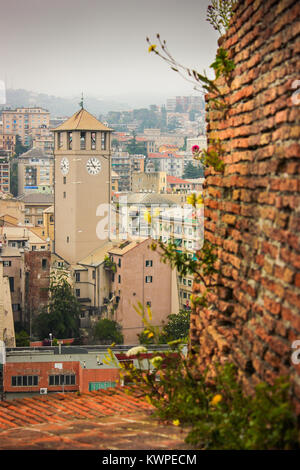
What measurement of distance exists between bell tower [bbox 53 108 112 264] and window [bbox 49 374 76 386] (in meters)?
17.6

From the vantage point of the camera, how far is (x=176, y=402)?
9.28ft

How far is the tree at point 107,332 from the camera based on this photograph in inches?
1035

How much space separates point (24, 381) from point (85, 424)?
45.0 feet

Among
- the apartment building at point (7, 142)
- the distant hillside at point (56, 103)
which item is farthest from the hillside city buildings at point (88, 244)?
the distant hillside at point (56, 103)

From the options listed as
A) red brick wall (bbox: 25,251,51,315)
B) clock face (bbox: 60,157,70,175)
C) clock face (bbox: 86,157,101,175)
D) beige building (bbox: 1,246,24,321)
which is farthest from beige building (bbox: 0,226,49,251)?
clock face (bbox: 86,157,101,175)

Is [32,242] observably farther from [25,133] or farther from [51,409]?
[25,133]

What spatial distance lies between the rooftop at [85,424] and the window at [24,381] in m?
12.8

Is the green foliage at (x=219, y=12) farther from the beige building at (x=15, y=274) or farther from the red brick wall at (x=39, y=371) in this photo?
the beige building at (x=15, y=274)

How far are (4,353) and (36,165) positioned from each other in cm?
4950

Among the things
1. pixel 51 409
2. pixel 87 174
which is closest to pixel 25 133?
pixel 87 174

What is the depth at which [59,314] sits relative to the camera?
88.3 feet

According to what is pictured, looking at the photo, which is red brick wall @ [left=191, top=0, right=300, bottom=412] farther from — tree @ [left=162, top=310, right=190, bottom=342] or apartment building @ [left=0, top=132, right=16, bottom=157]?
apartment building @ [left=0, top=132, right=16, bottom=157]

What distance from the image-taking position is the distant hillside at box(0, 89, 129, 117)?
113438 mm

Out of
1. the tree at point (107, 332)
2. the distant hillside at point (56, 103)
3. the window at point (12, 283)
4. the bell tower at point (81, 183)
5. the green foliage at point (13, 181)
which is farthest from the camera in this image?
the distant hillside at point (56, 103)
